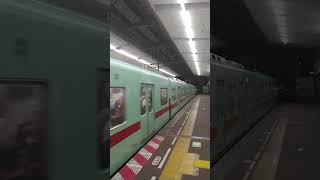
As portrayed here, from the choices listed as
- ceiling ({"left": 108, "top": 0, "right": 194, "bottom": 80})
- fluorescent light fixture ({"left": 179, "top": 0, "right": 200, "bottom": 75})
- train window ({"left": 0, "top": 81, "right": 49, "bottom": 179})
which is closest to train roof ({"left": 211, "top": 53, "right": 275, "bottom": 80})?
train window ({"left": 0, "top": 81, "right": 49, "bottom": 179})

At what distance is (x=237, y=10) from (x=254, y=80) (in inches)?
13.5

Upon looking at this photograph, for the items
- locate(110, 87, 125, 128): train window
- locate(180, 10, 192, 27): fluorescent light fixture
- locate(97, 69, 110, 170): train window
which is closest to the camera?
locate(97, 69, 110, 170): train window

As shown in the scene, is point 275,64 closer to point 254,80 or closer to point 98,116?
point 254,80

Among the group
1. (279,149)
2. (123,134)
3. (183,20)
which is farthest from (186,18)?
(279,149)

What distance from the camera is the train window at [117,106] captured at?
2715 millimetres

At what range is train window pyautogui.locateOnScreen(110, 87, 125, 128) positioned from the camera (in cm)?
271

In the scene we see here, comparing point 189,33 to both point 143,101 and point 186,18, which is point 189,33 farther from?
point 143,101

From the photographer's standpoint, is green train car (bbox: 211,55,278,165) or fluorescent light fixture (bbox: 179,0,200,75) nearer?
green train car (bbox: 211,55,278,165)

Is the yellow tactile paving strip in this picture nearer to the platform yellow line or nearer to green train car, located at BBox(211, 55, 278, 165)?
the platform yellow line

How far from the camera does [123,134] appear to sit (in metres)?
3.03

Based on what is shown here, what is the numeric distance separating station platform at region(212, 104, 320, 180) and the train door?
2.96 metres

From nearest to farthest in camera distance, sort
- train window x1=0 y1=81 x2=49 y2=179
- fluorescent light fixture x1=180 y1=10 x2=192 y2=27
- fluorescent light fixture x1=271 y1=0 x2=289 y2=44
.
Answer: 1. train window x1=0 y1=81 x2=49 y2=179
2. fluorescent light fixture x1=271 y1=0 x2=289 y2=44
3. fluorescent light fixture x1=180 y1=10 x2=192 y2=27

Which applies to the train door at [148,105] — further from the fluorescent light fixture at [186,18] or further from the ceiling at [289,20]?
the ceiling at [289,20]

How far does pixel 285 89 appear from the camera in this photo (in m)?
0.97
